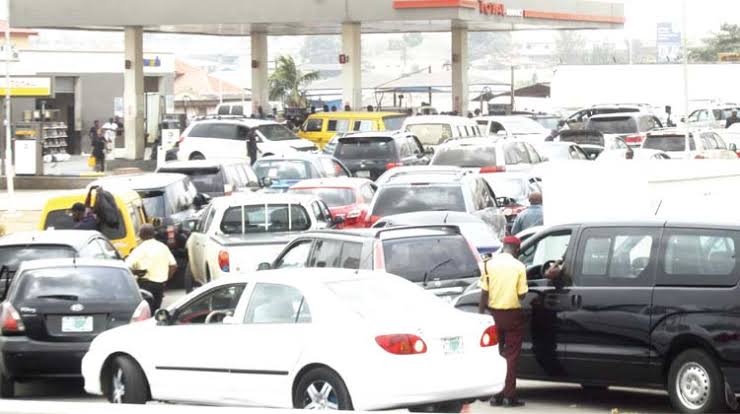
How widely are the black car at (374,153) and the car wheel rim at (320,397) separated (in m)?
24.6

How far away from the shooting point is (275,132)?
44562 millimetres

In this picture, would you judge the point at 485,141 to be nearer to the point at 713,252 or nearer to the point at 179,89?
the point at 713,252

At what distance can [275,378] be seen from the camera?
495 inches

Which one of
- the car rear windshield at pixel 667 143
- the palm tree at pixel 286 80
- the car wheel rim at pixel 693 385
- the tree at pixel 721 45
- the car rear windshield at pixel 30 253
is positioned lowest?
the car wheel rim at pixel 693 385

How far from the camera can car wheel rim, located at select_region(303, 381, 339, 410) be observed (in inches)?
481

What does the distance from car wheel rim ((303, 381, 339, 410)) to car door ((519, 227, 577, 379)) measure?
11.1ft

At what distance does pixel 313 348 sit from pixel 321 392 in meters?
0.35

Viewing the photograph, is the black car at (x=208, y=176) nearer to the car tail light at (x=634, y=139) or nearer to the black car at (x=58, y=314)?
the black car at (x=58, y=314)

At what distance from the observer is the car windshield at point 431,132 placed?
43969mm

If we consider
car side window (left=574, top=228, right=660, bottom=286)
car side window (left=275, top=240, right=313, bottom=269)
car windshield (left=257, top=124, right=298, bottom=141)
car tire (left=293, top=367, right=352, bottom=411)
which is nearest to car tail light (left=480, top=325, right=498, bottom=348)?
car tire (left=293, top=367, right=352, bottom=411)

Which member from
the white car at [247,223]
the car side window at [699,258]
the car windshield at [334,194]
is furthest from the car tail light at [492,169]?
the car side window at [699,258]

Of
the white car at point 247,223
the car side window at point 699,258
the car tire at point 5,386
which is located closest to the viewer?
the car side window at point 699,258

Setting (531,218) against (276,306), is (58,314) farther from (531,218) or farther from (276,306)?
(531,218)

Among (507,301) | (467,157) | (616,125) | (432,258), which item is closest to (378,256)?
(432,258)
